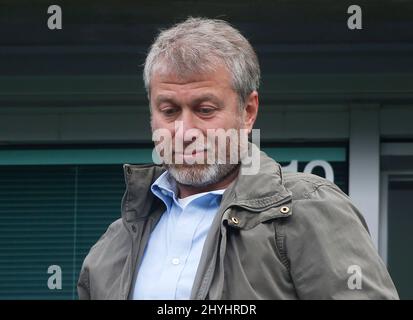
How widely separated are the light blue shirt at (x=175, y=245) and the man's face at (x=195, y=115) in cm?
6

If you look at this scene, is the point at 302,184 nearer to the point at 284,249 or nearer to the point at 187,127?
the point at 284,249

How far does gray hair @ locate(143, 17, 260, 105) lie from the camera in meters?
2.82

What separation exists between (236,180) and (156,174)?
281 millimetres

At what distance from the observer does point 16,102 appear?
6.20m

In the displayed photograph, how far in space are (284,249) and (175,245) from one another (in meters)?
0.28

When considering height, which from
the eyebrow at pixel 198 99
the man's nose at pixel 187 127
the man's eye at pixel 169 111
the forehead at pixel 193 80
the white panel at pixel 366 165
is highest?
the forehead at pixel 193 80

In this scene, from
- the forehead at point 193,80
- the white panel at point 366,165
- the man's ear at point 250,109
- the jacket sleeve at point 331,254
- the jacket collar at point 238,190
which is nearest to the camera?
the jacket sleeve at point 331,254

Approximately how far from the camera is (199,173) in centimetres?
283

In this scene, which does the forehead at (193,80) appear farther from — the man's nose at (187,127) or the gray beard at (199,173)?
the gray beard at (199,173)

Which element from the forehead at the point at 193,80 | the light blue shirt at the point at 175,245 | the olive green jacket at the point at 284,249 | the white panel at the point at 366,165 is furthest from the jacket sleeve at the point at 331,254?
the white panel at the point at 366,165

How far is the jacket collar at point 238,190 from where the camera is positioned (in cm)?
269

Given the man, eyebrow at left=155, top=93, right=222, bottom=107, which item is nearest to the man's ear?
the man
